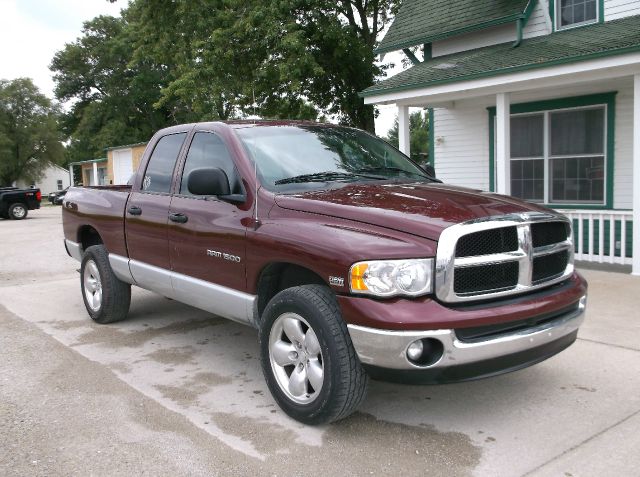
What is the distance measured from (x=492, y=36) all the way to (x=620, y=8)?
251 cm

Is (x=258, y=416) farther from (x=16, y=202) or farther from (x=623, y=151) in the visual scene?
(x=16, y=202)

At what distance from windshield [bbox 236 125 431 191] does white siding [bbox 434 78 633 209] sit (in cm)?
604

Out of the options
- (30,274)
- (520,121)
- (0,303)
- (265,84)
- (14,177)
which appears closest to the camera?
(0,303)

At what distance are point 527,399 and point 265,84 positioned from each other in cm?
1504

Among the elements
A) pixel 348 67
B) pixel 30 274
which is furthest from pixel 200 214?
pixel 348 67

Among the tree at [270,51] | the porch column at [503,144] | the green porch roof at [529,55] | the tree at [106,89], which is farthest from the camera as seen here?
the tree at [106,89]

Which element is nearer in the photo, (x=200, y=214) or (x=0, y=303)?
(x=200, y=214)

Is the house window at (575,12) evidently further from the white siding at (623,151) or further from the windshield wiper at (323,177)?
the windshield wiper at (323,177)

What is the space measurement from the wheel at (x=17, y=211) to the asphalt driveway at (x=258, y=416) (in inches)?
875

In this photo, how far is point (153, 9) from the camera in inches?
784

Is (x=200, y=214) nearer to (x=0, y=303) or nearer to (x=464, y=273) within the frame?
(x=464, y=273)

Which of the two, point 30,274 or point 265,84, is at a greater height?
point 265,84

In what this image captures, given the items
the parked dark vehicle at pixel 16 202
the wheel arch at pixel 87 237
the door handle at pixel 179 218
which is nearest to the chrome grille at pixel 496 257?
the door handle at pixel 179 218

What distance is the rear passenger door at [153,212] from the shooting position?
17.1 ft
